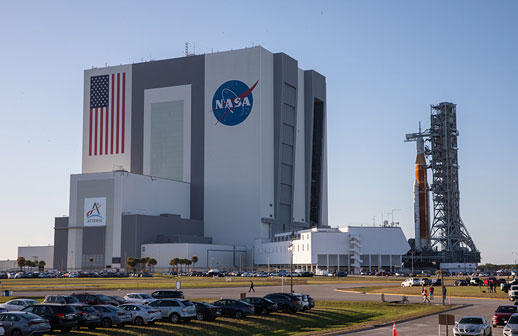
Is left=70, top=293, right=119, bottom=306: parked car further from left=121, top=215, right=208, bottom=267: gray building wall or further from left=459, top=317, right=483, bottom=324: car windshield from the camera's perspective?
left=121, top=215, right=208, bottom=267: gray building wall

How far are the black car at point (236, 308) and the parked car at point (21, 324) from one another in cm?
1632

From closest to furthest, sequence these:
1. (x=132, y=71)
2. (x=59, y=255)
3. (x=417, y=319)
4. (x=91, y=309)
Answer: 1. (x=91, y=309)
2. (x=417, y=319)
3. (x=59, y=255)
4. (x=132, y=71)

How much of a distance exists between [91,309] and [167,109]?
14664 cm

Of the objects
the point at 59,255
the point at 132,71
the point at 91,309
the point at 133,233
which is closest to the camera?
the point at 91,309

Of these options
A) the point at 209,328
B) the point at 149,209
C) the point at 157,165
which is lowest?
the point at 209,328

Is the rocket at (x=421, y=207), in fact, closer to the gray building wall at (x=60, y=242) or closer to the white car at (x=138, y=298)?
the gray building wall at (x=60, y=242)

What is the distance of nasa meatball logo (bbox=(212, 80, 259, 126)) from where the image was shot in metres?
177

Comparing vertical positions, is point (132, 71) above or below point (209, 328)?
above

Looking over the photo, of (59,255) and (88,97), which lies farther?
(88,97)

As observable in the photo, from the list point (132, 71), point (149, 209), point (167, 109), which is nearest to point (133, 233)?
point (149, 209)

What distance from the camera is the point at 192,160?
7323 inches

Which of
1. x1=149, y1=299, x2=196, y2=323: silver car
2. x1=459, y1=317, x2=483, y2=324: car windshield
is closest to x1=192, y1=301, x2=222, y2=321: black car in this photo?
x1=149, y1=299, x2=196, y2=323: silver car

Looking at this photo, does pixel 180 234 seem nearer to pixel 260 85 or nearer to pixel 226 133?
pixel 226 133

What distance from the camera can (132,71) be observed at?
7648 inches
